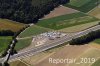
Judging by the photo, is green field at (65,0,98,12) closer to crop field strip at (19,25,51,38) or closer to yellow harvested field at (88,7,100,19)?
yellow harvested field at (88,7,100,19)

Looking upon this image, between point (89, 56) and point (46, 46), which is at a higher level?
point (89, 56)

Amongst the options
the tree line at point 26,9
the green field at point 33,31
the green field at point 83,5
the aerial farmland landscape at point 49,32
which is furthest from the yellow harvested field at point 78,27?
the tree line at point 26,9

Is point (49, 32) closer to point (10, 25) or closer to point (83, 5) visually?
point (10, 25)

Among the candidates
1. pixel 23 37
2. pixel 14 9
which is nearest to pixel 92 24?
pixel 23 37

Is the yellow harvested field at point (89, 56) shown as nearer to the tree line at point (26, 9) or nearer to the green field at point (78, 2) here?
the tree line at point (26, 9)

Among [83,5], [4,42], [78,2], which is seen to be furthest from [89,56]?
[78,2]

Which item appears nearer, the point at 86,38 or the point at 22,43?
the point at 86,38

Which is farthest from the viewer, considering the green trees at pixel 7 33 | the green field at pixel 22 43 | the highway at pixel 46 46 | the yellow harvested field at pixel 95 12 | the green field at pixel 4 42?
the yellow harvested field at pixel 95 12

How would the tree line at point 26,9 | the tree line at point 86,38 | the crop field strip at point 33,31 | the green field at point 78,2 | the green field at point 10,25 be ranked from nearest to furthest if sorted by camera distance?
1. the tree line at point 86,38
2. the crop field strip at point 33,31
3. the green field at point 10,25
4. the tree line at point 26,9
5. the green field at point 78,2
